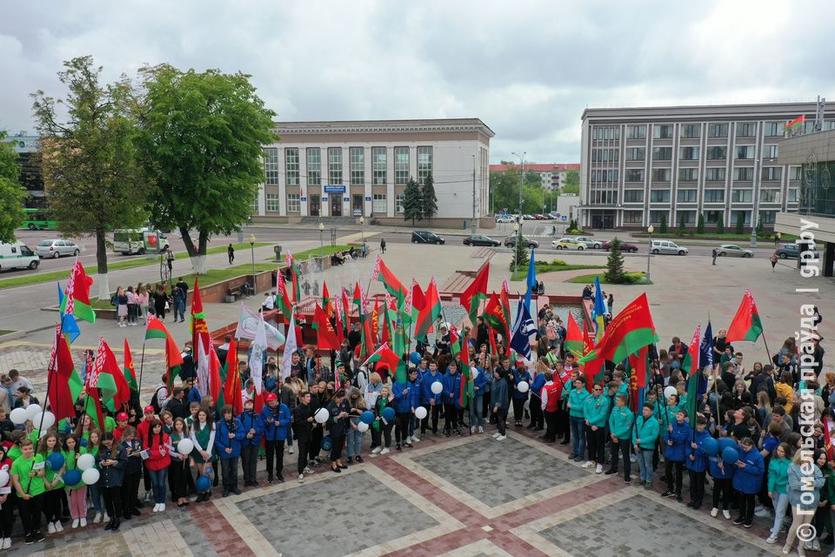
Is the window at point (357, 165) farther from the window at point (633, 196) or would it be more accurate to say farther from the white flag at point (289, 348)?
the white flag at point (289, 348)

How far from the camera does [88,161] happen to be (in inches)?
979

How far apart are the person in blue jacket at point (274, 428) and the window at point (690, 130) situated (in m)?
78.2

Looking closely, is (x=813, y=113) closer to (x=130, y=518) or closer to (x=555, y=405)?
(x=555, y=405)

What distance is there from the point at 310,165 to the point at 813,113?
200 feet

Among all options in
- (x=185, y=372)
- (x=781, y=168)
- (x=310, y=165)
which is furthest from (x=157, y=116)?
(x=781, y=168)

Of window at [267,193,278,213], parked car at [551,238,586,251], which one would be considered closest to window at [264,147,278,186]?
window at [267,193,278,213]

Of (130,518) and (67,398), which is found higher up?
(67,398)

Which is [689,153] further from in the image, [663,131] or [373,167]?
[373,167]

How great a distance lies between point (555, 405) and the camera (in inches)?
491

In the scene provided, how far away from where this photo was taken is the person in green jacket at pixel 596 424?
36.4 ft

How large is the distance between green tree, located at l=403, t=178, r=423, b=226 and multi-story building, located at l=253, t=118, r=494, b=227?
303cm

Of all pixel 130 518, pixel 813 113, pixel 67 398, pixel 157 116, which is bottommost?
pixel 130 518

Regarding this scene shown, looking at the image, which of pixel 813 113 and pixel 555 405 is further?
pixel 813 113

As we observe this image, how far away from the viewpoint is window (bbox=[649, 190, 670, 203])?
80938mm
